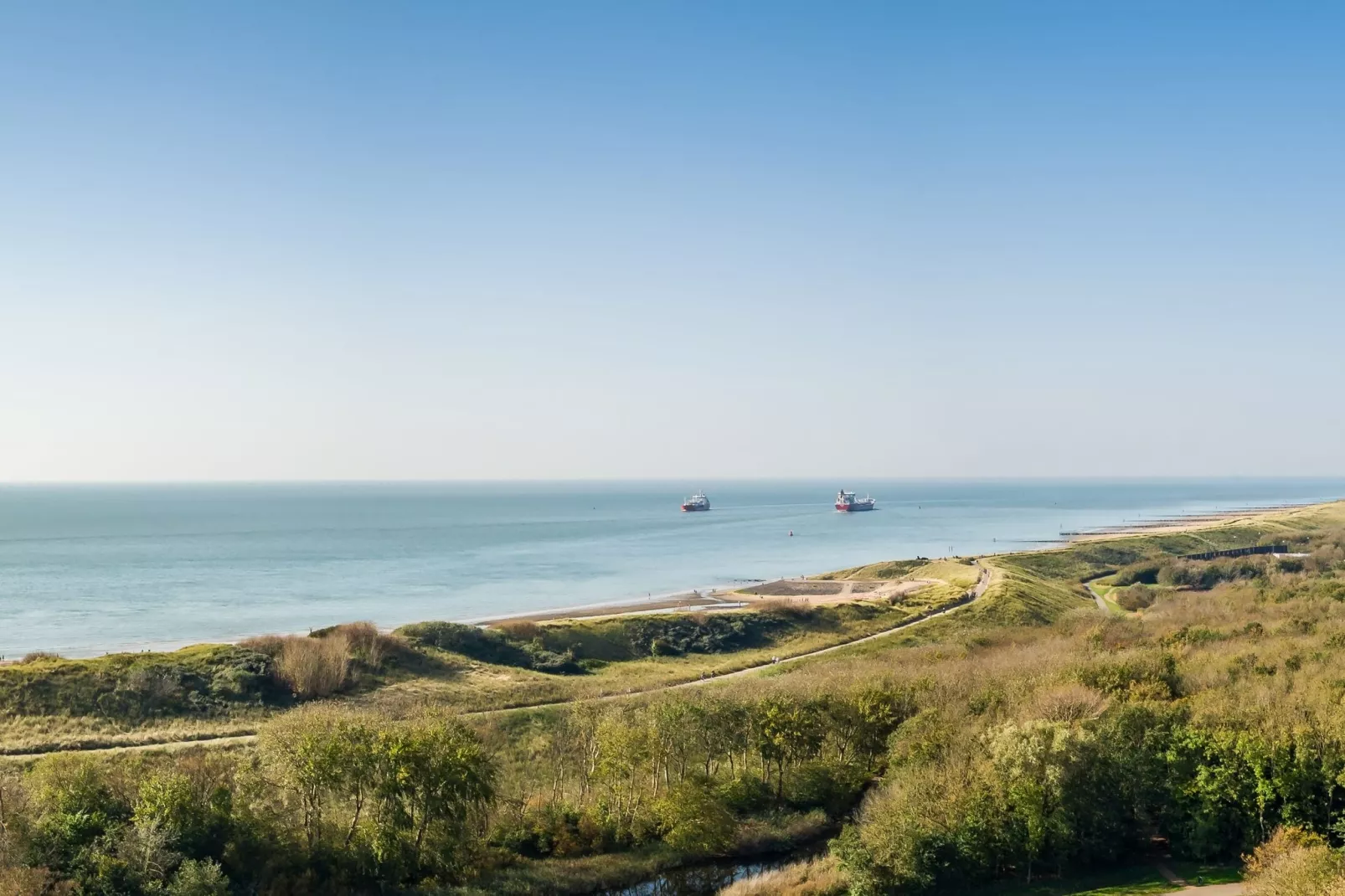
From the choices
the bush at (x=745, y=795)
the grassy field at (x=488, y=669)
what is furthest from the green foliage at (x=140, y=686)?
the bush at (x=745, y=795)

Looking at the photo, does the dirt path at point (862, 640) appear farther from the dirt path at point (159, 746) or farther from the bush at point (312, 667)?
the dirt path at point (159, 746)

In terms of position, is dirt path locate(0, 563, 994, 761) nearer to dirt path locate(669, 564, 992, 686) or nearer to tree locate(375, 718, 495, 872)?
dirt path locate(669, 564, 992, 686)

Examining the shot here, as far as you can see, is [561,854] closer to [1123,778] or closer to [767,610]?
[1123,778]

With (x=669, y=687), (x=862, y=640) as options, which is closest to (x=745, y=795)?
(x=669, y=687)

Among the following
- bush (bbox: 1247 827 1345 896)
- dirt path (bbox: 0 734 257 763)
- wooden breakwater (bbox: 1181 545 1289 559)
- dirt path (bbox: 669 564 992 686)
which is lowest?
dirt path (bbox: 669 564 992 686)

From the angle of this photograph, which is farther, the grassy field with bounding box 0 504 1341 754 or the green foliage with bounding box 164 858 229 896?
the grassy field with bounding box 0 504 1341 754

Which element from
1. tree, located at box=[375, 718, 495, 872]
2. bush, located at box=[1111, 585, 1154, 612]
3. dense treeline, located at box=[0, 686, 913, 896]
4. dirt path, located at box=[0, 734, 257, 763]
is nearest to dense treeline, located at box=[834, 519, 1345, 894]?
dense treeline, located at box=[0, 686, 913, 896]

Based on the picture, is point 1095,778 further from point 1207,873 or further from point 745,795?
point 745,795
